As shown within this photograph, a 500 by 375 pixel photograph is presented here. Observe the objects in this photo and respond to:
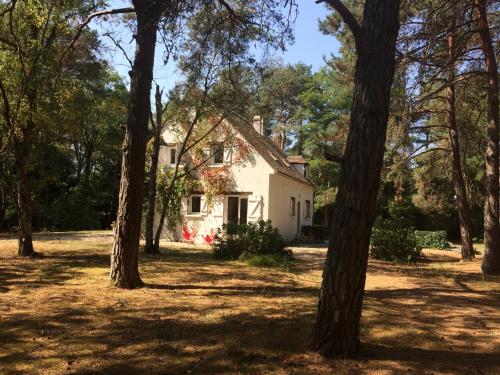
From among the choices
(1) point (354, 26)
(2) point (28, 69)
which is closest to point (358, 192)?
(1) point (354, 26)

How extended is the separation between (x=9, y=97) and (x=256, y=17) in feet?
26.0

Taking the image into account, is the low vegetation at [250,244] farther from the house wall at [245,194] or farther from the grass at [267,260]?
the house wall at [245,194]

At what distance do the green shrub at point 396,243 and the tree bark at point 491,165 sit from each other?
13.8 feet

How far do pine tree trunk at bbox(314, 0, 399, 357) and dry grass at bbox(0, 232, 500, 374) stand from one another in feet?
1.20

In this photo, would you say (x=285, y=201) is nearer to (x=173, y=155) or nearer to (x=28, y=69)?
(x=173, y=155)

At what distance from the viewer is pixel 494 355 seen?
16.8 ft

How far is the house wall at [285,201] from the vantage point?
22297 millimetres

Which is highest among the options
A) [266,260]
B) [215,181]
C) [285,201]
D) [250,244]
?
[215,181]

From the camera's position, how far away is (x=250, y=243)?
15242 millimetres

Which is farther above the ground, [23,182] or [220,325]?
[23,182]

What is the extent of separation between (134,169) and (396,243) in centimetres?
1143

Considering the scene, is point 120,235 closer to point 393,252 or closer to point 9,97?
point 9,97

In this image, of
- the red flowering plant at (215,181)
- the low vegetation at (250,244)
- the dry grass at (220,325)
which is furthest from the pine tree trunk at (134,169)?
the red flowering plant at (215,181)

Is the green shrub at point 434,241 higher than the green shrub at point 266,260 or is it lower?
higher
